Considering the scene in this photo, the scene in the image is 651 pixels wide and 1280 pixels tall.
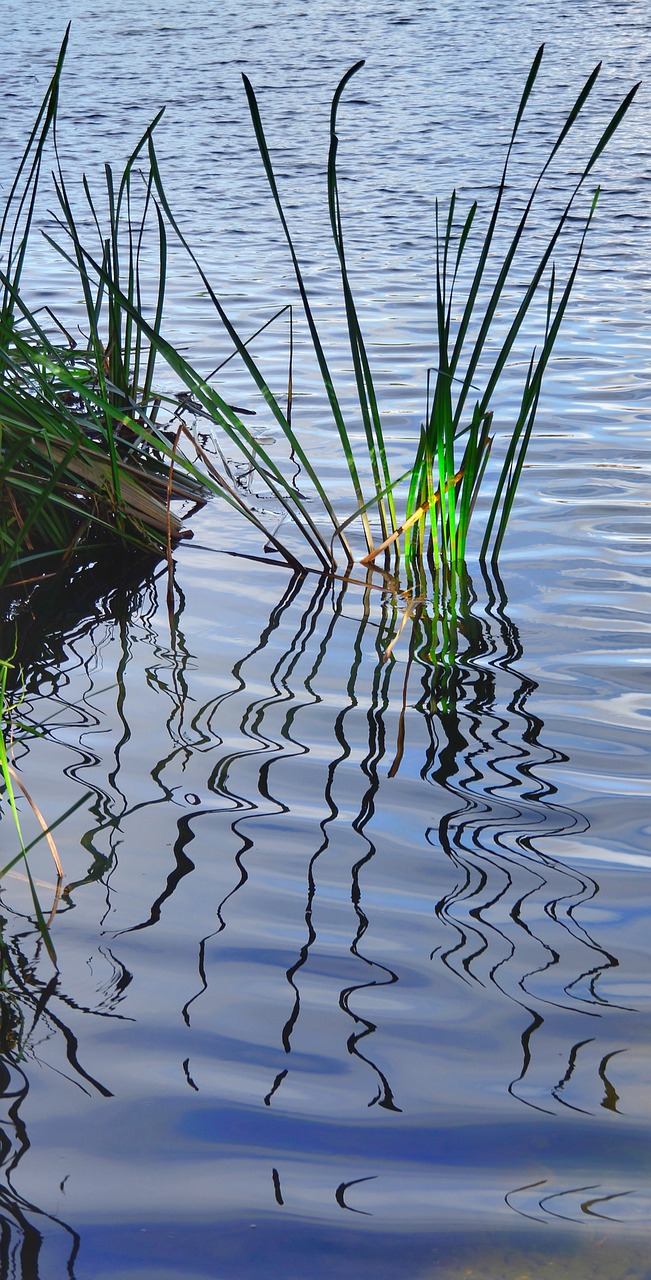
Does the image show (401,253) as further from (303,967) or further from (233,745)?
(303,967)

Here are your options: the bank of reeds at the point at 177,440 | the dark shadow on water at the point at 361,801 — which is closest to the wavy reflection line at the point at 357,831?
the dark shadow on water at the point at 361,801

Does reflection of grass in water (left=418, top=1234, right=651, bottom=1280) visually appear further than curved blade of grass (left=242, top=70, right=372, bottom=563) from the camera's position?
No

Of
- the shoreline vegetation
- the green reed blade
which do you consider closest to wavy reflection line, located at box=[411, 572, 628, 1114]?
the shoreline vegetation

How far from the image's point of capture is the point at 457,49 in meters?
9.78

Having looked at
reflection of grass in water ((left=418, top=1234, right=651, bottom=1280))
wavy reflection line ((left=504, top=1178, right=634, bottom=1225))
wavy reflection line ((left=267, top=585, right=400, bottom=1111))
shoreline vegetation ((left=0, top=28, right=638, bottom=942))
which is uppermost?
shoreline vegetation ((left=0, top=28, right=638, bottom=942))

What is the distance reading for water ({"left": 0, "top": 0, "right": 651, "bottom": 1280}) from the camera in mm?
1073

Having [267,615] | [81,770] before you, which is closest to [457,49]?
[267,615]

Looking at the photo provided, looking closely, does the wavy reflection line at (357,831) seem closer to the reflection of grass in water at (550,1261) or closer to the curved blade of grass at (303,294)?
the reflection of grass in water at (550,1261)

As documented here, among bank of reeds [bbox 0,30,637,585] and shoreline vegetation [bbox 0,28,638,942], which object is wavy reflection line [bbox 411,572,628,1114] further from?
bank of reeds [bbox 0,30,637,585]

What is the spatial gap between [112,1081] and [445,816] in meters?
0.62

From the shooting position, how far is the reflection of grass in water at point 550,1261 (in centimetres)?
102

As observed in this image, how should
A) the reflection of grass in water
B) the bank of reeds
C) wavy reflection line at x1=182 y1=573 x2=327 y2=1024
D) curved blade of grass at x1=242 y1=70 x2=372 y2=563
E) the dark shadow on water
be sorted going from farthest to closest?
1. the bank of reeds
2. curved blade of grass at x1=242 y1=70 x2=372 y2=563
3. wavy reflection line at x1=182 y1=573 x2=327 y2=1024
4. the dark shadow on water
5. the reflection of grass in water

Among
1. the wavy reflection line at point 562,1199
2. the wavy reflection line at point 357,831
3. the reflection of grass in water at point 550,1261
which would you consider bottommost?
the reflection of grass in water at point 550,1261

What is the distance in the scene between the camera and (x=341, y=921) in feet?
4.72
